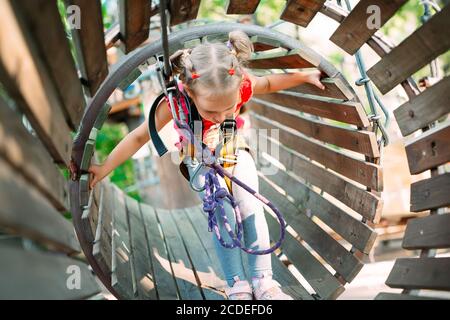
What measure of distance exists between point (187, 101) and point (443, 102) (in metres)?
1.03

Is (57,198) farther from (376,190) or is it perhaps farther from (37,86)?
(376,190)

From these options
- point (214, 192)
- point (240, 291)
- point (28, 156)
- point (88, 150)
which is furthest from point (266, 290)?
point (28, 156)

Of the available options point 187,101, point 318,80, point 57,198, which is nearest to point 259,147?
point 318,80

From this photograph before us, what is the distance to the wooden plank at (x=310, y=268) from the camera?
Answer: 10.1 ft

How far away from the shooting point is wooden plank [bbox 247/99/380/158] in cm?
300

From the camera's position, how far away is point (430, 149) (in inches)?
96.0

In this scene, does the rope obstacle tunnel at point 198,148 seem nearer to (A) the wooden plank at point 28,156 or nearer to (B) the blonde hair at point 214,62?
(A) the wooden plank at point 28,156

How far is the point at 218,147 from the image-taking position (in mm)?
2727

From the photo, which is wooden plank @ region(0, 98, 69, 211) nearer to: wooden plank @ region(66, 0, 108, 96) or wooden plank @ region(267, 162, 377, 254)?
wooden plank @ region(66, 0, 108, 96)

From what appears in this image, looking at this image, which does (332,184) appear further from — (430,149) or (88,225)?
(88,225)

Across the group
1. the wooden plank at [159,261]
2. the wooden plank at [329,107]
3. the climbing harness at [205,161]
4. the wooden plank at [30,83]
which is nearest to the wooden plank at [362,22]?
the wooden plank at [329,107]

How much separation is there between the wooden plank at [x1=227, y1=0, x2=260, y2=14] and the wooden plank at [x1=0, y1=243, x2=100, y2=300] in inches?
50.7
